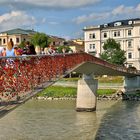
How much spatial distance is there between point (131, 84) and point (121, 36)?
39.3 meters

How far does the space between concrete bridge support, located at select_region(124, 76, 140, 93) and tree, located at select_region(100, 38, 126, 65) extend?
20790 mm

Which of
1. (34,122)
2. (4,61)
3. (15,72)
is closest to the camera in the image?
(4,61)

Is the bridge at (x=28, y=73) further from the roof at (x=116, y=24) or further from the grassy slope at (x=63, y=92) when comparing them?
the roof at (x=116, y=24)

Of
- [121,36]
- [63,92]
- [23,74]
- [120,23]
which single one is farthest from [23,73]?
[120,23]

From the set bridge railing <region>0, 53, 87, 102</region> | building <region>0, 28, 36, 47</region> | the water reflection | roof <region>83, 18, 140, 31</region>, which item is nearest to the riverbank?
the water reflection

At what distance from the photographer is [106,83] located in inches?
2950

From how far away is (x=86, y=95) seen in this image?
48281mm

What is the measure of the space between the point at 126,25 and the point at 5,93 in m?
97.5

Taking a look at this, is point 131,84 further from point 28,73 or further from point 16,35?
point 16,35

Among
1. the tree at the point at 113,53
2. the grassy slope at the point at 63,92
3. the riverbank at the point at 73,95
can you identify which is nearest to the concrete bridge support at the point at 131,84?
the riverbank at the point at 73,95

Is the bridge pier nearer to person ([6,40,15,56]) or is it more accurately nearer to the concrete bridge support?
the concrete bridge support

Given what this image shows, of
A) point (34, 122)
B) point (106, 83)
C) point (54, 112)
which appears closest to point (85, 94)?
point (54, 112)

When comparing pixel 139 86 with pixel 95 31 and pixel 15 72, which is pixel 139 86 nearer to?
pixel 95 31

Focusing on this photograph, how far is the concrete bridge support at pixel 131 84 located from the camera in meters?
71.5
